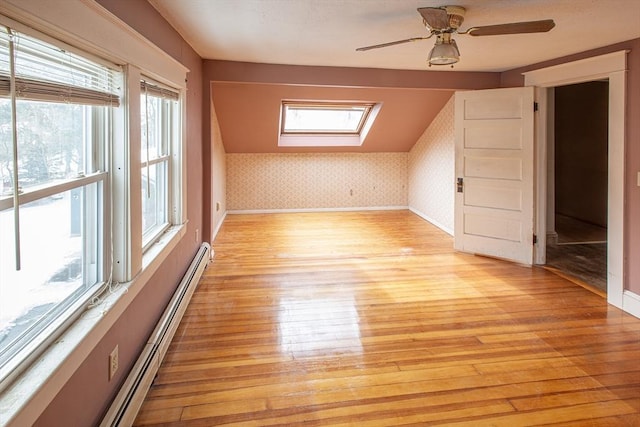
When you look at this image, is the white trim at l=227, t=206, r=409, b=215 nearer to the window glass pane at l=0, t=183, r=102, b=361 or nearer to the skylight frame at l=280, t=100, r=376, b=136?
the skylight frame at l=280, t=100, r=376, b=136

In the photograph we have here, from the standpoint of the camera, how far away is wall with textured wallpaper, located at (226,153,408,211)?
758cm

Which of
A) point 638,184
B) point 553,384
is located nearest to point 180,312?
point 553,384

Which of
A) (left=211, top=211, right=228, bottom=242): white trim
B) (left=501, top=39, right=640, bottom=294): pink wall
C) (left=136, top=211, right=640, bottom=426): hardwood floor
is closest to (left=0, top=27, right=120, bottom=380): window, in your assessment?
(left=136, top=211, right=640, bottom=426): hardwood floor

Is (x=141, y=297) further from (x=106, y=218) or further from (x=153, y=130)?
(x=153, y=130)

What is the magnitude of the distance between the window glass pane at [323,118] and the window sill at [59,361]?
16.4 ft

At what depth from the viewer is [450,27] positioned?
8.78 feet

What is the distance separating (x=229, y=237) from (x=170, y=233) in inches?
108

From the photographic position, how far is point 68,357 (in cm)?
141

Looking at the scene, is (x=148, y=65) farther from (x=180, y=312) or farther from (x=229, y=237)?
(x=229, y=237)

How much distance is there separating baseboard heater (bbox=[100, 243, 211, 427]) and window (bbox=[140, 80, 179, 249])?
1.54ft

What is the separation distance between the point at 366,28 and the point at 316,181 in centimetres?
476

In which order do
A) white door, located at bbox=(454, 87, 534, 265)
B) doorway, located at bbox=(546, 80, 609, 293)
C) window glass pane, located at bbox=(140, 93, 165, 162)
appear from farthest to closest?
doorway, located at bbox=(546, 80, 609, 293)
white door, located at bbox=(454, 87, 534, 265)
window glass pane, located at bbox=(140, 93, 165, 162)

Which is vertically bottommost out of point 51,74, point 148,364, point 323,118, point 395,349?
point 395,349

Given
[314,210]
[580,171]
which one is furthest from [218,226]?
[580,171]
